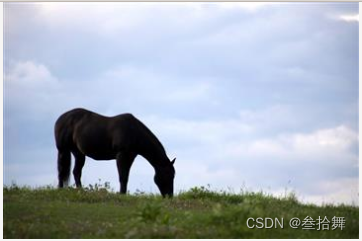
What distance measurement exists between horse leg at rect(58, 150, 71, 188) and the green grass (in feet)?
10.2

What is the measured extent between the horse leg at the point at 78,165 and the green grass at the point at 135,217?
308 centimetres

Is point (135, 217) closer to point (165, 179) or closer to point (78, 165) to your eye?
point (165, 179)

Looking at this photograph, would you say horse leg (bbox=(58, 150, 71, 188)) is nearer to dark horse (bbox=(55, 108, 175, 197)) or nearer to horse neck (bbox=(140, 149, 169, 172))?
dark horse (bbox=(55, 108, 175, 197))

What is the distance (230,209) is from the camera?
37.4ft

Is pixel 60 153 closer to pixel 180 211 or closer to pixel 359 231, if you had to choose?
pixel 180 211

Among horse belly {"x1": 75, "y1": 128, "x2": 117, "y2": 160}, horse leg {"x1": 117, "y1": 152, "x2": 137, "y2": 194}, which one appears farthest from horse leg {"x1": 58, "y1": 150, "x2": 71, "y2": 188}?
horse leg {"x1": 117, "y1": 152, "x2": 137, "y2": 194}


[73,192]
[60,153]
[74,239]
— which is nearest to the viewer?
[74,239]

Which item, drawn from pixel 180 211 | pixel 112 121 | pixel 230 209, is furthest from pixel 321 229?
pixel 112 121

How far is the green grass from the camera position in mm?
10523

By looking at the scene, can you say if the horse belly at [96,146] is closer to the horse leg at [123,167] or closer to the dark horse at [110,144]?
the dark horse at [110,144]

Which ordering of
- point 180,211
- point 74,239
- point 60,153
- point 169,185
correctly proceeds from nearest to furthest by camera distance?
point 74,239
point 180,211
point 169,185
point 60,153

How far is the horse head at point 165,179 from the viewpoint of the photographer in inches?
690

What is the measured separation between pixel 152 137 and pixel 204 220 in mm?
7074

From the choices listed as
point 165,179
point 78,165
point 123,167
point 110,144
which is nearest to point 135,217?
point 165,179
